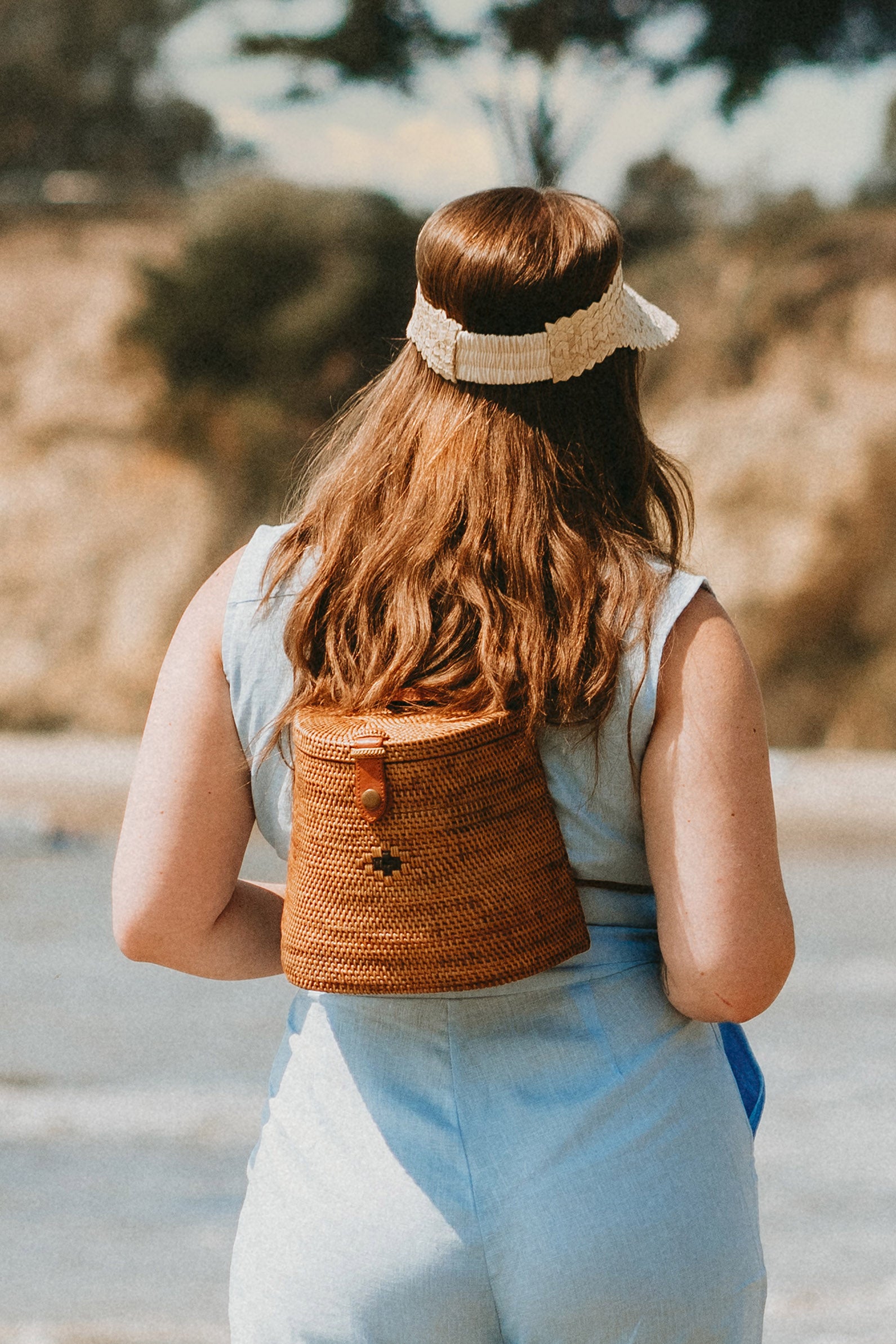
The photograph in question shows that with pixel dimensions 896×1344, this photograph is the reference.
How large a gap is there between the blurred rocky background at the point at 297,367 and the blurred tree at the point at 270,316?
0.03 metres

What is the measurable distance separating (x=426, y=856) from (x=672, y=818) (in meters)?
0.20

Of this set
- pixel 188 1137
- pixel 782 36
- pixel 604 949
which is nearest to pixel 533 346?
pixel 604 949

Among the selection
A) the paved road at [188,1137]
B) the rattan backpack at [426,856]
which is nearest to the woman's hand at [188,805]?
the rattan backpack at [426,856]

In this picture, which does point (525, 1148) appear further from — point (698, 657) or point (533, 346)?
point (533, 346)

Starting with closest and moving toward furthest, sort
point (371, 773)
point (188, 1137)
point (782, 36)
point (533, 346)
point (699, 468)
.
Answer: point (371, 773) < point (533, 346) < point (188, 1137) < point (699, 468) < point (782, 36)

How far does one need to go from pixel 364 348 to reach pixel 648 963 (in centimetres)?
1832

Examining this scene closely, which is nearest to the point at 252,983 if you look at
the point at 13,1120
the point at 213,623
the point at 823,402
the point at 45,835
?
the point at 13,1120

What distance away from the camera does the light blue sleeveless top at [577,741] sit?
1.17 meters

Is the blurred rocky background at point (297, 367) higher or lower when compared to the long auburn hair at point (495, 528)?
lower

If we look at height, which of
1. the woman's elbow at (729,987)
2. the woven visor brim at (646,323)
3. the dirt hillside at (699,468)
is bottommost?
the dirt hillside at (699,468)

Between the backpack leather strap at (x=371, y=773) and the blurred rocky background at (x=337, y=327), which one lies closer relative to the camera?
the backpack leather strap at (x=371, y=773)

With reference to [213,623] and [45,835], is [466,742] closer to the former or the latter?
[213,623]

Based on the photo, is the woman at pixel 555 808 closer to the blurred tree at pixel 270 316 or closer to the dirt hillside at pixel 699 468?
the dirt hillside at pixel 699 468

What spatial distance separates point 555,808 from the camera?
1.22 m
